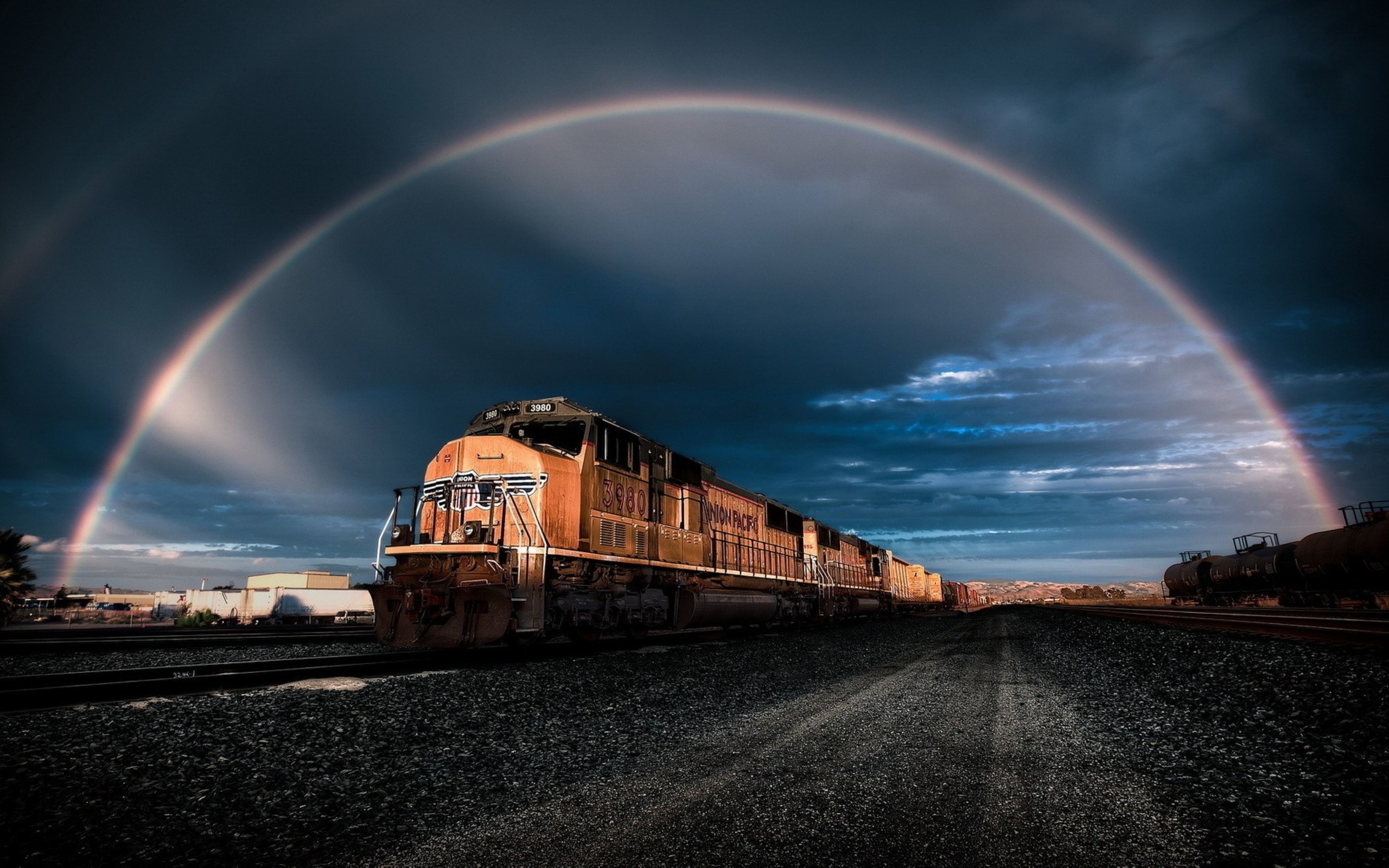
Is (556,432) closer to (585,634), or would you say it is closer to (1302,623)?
(585,634)

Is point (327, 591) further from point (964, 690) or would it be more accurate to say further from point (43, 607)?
point (964, 690)

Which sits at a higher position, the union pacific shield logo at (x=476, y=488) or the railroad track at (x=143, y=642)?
the union pacific shield logo at (x=476, y=488)

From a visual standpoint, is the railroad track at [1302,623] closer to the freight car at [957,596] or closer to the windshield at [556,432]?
the windshield at [556,432]

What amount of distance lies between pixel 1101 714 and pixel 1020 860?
5.00m

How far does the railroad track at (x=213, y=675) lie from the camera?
6645mm

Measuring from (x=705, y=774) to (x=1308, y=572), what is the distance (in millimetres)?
31730

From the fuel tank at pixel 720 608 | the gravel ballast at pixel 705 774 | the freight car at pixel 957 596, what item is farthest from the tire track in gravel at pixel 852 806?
the freight car at pixel 957 596

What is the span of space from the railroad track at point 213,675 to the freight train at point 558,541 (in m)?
0.64

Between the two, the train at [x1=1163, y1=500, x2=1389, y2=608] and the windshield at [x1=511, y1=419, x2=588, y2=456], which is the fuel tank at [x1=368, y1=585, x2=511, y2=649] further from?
the train at [x1=1163, y1=500, x2=1389, y2=608]

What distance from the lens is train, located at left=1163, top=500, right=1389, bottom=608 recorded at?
73.7 ft

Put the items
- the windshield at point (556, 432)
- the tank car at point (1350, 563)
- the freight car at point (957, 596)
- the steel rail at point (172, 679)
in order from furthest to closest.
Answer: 1. the freight car at point (957, 596)
2. the tank car at point (1350, 563)
3. the windshield at point (556, 432)
4. the steel rail at point (172, 679)

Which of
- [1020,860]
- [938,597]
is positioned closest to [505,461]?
[1020,860]

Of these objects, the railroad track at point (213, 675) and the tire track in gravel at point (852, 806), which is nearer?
the tire track in gravel at point (852, 806)

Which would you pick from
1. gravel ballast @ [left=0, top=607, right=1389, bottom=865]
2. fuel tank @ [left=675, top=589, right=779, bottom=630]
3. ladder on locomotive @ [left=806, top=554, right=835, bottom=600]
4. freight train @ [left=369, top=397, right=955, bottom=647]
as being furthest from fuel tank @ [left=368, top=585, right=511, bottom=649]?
ladder on locomotive @ [left=806, top=554, right=835, bottom=600]
